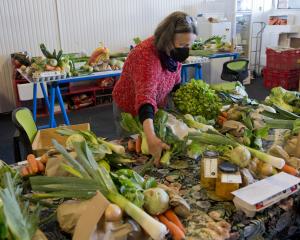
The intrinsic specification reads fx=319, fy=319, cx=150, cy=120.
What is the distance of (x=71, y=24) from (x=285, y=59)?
3787mm

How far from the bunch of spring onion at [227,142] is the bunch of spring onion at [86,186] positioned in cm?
53

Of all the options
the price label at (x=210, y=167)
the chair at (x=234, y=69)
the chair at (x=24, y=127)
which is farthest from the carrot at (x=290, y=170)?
the chair at (x=234, y=69)

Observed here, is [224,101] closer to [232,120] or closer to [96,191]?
[232,120]

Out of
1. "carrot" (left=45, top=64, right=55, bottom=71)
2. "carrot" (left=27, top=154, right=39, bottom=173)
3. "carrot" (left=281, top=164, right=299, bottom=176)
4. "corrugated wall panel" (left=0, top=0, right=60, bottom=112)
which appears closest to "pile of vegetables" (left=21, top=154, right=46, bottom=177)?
"carrot" (left=27, top=154, right=39, bottom=173)

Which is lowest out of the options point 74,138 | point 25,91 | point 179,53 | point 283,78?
point 283,78

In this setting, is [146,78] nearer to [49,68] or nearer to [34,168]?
[34,168]

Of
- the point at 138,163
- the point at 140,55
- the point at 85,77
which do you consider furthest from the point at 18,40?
the point at 138,163

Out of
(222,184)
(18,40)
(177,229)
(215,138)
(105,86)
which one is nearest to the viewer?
(177,229)

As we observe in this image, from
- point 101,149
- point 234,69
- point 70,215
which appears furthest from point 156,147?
point 234,69

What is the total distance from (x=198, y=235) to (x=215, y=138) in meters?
0.54

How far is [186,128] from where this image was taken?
5.48 ft

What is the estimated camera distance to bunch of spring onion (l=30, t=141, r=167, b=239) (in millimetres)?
993

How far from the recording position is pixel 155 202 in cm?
106

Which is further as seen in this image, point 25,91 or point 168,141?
point 25,91
